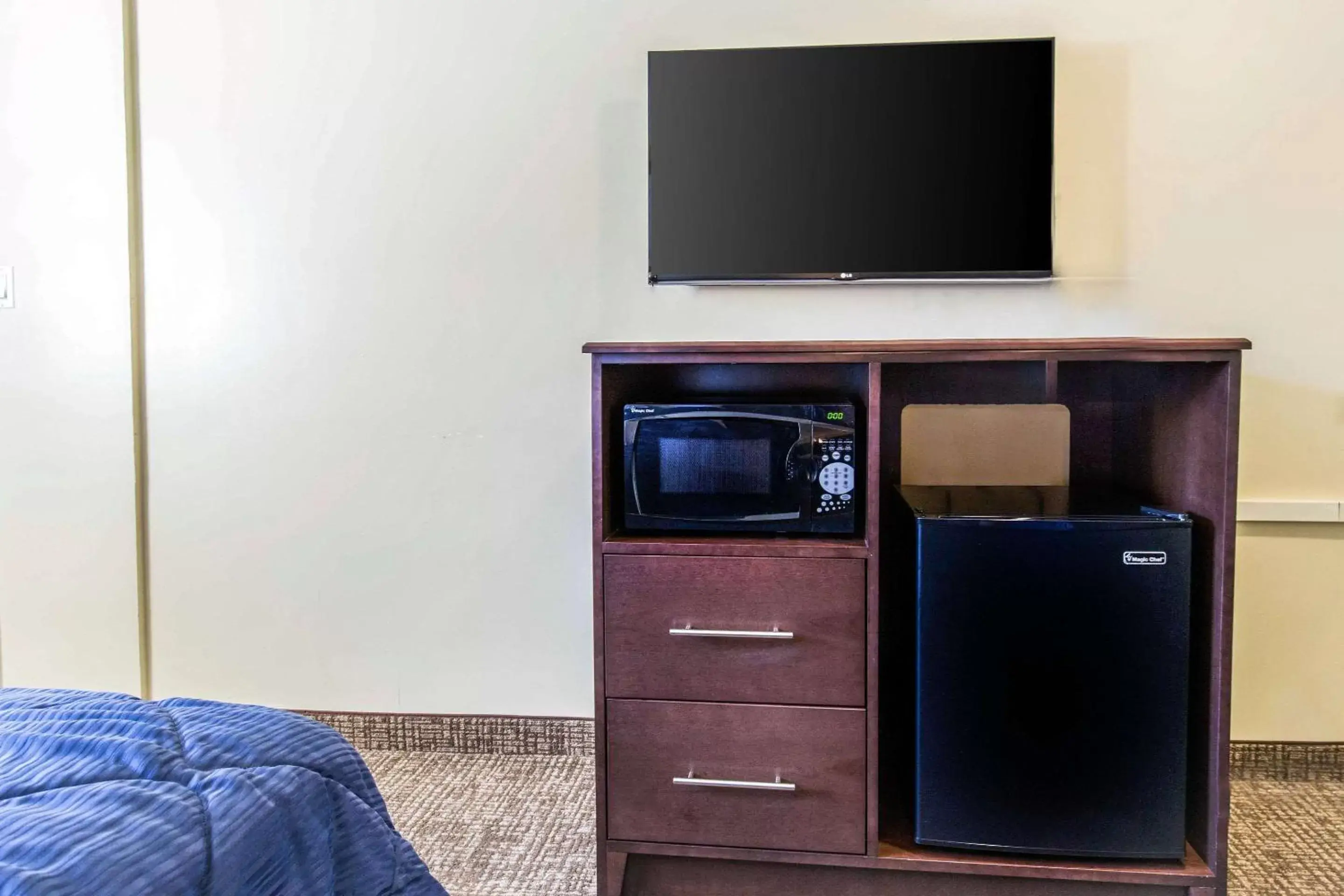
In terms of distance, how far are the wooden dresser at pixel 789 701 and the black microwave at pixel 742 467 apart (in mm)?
39

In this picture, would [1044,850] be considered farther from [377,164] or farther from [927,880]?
[377,164]

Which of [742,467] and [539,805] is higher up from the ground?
[742,467]

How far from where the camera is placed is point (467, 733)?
2219 mm

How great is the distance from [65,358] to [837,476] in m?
2.03

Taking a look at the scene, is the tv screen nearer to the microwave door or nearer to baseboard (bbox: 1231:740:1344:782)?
the microwave door

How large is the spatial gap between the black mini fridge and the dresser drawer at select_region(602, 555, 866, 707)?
0.45 feet

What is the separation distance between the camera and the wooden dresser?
1451mm

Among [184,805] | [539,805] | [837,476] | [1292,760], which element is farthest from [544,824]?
[1292,760]

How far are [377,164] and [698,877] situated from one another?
5.86 ft

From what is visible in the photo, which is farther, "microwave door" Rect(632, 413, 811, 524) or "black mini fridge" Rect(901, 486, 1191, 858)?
"microwave door" Rect(632, 413, 811, 524)

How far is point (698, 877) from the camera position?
1574mm

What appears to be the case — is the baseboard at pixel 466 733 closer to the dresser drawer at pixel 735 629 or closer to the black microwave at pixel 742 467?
the dresser drawer at pixel 735 629

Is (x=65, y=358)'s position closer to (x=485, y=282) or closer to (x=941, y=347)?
(x=485, y=282)

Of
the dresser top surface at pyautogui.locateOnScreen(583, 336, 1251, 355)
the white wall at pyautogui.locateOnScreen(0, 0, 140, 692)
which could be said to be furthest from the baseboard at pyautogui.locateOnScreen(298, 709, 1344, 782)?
the dresser top surface at pyautogui.locateOnScreen(583, 336, 1251, 355)
